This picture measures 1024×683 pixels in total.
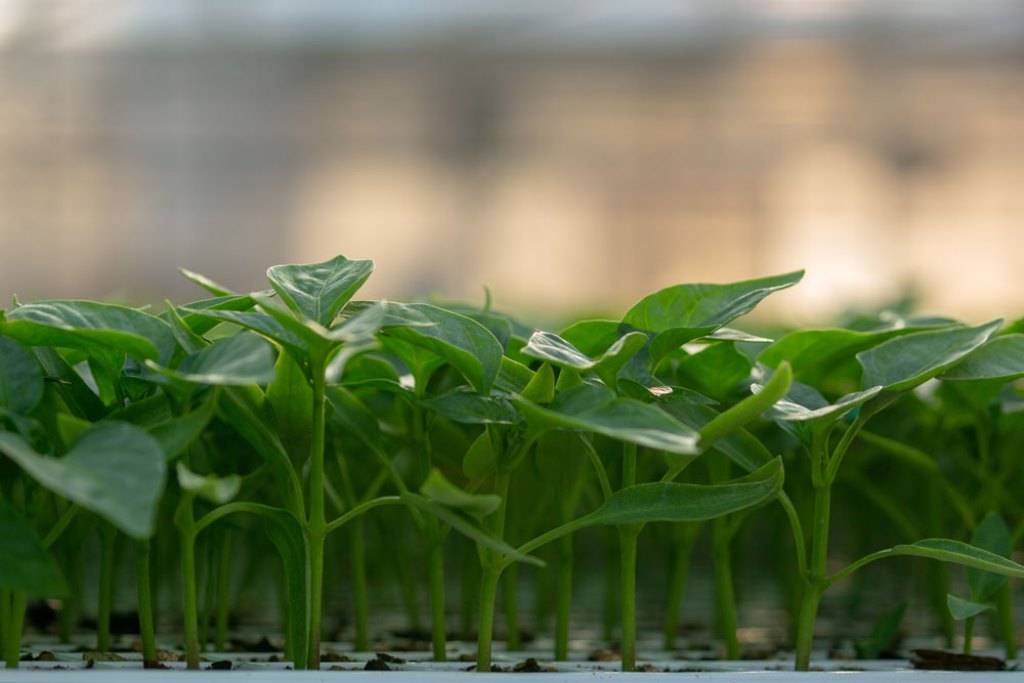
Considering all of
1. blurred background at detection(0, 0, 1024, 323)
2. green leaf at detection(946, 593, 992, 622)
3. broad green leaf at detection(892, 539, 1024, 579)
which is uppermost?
blurred background at detection(0, 0, 1024, 323)

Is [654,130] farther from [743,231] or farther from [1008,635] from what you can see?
[1008,635]

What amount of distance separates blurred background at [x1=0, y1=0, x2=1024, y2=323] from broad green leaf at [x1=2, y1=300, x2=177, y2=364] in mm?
7898

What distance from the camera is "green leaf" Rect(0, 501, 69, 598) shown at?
0.42 meters

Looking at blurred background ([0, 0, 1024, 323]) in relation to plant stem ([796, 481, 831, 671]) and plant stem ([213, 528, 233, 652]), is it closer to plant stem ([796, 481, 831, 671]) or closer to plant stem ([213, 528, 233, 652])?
plant stem ([213, 528, 233, 652])

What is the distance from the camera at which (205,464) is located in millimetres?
592

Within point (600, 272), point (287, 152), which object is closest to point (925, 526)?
point (600, 272)

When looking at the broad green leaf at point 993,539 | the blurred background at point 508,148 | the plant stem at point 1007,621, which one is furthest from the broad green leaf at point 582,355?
the blurred background at point 508,148

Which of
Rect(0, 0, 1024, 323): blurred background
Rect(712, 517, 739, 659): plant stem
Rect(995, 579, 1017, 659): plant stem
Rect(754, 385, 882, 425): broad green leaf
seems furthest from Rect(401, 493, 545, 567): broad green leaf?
Rect(0, 0, 1024, 323): blurred background

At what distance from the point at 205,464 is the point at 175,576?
0.46m

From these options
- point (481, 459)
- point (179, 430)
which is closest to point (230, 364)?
point (179, 430)

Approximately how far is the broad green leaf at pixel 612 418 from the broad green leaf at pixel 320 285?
89 millimetres

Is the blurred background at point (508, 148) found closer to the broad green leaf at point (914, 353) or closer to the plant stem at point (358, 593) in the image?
the plant stem at point (358, 593)

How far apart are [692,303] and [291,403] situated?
19 cm

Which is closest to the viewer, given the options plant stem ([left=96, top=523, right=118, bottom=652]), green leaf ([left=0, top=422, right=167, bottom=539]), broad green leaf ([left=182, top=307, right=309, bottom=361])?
green leaf ([left=0, top=422, right=167, bottom=539])
